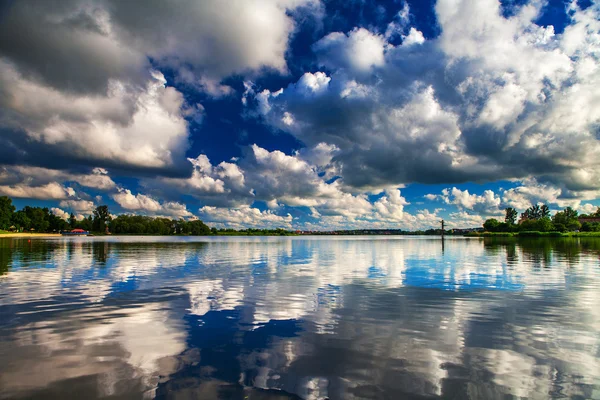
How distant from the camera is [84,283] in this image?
87.8 ft

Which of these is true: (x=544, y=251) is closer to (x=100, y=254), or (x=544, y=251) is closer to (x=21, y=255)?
(x=100, y=254)

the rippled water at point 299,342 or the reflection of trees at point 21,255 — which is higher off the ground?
the rippled water at point 299,342

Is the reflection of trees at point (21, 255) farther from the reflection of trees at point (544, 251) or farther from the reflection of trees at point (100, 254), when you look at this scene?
the reflection of trees at point (544, 251)

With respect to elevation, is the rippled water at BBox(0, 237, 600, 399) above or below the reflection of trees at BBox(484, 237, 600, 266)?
above

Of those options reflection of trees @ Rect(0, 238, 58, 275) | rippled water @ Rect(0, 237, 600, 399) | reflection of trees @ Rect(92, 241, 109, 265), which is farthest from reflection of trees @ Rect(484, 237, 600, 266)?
reflection of trees @ Rect(0, 238, 58, 275)

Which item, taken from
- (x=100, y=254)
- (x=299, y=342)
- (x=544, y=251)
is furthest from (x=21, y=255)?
(x=544, y=251)

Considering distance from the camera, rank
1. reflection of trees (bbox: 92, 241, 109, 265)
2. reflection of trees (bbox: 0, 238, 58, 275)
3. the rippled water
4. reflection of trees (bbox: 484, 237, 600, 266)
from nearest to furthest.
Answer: the rippled water, reflection of trees (bbox: 0, 238, 58, 275), reflection of trees (bbox: 92, 241, 109, 265), reflection of trees (bbox: 484, 237, 600, 266)

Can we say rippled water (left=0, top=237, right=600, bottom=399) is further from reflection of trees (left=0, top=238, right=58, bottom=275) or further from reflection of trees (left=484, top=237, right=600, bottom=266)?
reflection of trees (left=484, top=237, right=600, bottom=266)

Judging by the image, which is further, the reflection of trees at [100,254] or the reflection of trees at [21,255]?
the reflection of trees at [100,254]

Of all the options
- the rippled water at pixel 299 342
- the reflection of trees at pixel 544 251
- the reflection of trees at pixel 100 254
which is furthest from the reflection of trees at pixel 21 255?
the reflection of trees at pixel 544 251

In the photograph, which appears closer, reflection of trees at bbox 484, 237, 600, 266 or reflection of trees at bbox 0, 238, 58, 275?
reflection of trees at bbox 0, 238, 58, 275

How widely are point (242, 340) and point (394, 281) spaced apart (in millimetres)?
18883

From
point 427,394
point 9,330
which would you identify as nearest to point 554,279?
point 427,394

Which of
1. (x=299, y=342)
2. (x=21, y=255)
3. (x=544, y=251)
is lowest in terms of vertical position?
(x=544, y=251)
